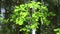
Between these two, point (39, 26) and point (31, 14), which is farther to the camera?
point (39, 26)

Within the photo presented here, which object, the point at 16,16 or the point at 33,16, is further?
the point at 16,16

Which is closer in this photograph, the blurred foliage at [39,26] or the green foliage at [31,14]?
the green foliage at [31,14]

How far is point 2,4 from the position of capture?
12.8 feet

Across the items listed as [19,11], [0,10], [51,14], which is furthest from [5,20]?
[51,14]

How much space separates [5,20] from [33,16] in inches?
32.6

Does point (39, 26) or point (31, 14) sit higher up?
point (31, 14)

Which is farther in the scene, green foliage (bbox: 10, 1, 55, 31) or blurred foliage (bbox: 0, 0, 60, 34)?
blurred foliage (bbox: 0, 0, 60, 34)

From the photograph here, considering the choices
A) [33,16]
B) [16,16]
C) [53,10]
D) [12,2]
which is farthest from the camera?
[12,2]

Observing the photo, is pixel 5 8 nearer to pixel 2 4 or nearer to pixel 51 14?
pixel 2 4

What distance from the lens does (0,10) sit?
392cm

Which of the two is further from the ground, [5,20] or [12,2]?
[12,2]

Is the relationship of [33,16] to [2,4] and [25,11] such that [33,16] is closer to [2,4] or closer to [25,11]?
[25,11]

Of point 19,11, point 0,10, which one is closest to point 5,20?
point 0,10

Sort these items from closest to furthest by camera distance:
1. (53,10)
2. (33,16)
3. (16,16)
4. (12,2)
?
(33,16), (16,16), (53,10), (12,2)
